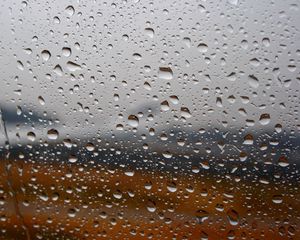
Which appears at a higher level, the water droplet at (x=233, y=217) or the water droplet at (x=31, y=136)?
the water droplet at (x=31, y=136)

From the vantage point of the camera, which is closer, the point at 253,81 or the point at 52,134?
the point at 253,81

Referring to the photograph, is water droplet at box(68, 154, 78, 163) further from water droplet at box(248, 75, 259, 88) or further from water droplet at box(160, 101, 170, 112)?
water droplet at box(248, 75, 259, 88)

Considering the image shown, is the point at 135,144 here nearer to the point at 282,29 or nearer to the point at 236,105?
the point at 236,105

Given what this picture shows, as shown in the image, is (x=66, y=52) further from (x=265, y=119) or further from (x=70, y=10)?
(x=265, y=119)

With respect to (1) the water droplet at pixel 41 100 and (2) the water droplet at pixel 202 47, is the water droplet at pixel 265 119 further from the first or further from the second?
(1) the water droplet at pixel 41 100

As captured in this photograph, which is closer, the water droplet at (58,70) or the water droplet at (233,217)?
the water droplet at (233,217)

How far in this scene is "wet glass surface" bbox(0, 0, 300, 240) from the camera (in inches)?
41.0

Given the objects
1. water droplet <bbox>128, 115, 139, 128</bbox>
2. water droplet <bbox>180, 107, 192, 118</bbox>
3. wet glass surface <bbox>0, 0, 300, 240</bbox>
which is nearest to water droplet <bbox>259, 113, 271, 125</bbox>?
wet glass surface <bbox>0, 0, 300, 240</bbox>

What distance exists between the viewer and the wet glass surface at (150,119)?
1041mm

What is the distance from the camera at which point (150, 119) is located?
1.11 metres

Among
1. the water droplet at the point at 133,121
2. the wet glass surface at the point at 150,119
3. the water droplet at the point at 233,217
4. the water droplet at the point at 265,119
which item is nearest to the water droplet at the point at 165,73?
the wet glass surface at the point at 150,119

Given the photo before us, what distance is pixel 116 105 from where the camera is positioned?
1.13m

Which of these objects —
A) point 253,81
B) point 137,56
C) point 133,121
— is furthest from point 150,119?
point 253,81

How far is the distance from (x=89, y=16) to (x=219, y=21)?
0.35m
